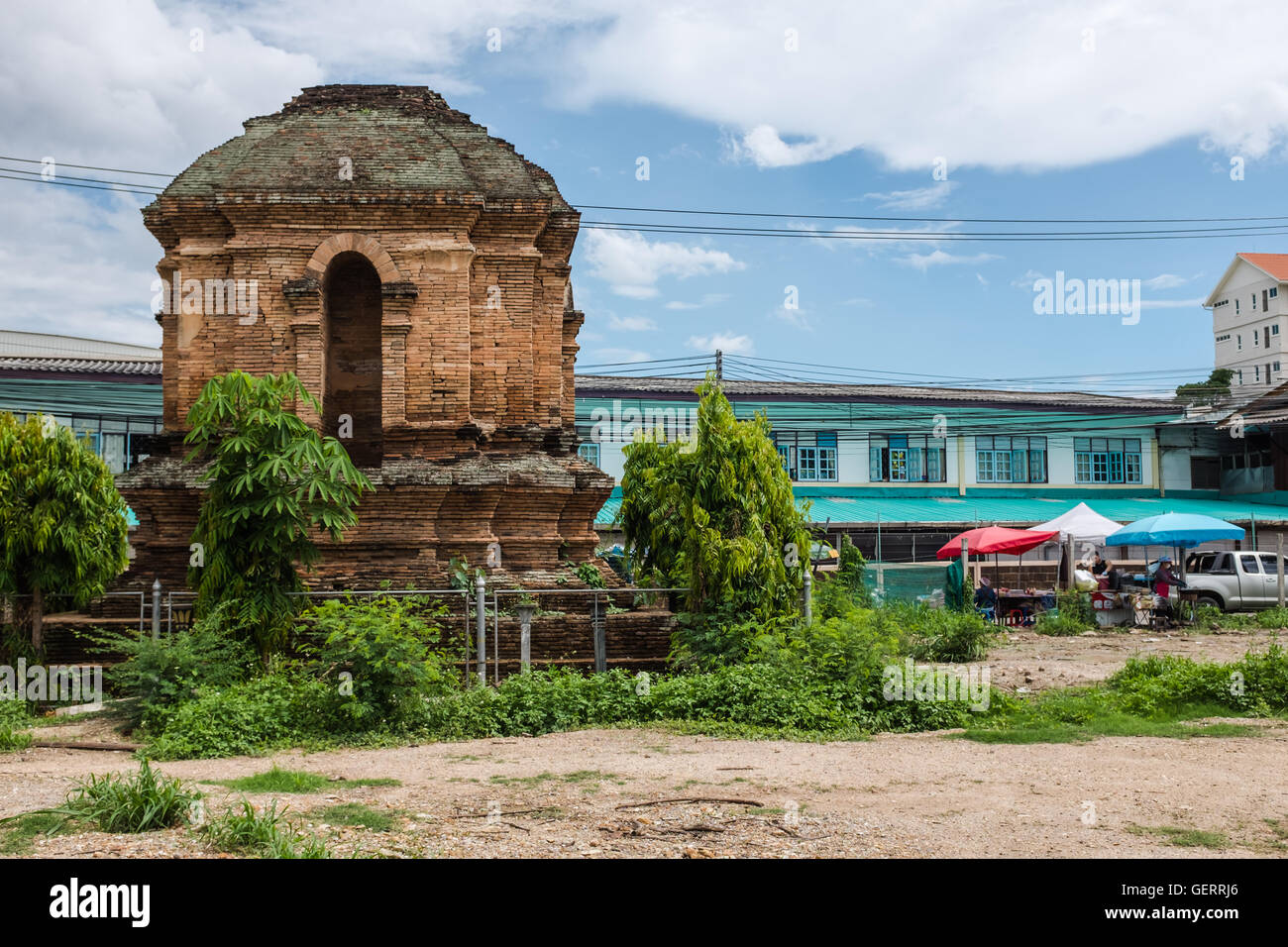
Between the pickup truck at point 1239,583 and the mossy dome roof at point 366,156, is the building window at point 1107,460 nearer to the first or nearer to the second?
the pickup truck at point 1239,583

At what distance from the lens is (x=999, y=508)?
32.1m

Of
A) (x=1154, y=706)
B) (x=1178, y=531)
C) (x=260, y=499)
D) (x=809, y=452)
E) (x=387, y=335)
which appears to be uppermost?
(x=387, y=335)

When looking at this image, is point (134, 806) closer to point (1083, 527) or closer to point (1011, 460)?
point (1083, 527)

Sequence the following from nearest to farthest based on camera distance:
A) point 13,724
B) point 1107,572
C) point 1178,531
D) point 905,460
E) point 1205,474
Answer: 1. point 13,724
2. point 1178,531
3. point 1107,572
4. point 905,460
5. point 1205,474

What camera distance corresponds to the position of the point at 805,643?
1145cm

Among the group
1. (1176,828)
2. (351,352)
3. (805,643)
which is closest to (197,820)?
(1176,828)

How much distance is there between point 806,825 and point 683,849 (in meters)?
0.95

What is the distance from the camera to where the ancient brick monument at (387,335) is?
46.7 ft

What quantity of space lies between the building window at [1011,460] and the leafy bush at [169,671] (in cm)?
2818

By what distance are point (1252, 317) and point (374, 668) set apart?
54646 millimetres

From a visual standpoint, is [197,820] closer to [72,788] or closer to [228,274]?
[72,788]

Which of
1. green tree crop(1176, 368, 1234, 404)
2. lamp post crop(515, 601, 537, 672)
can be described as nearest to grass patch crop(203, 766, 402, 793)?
lamp post crop(515, 601, 537, 672)

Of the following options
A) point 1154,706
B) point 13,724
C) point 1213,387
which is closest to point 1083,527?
point 1154,706

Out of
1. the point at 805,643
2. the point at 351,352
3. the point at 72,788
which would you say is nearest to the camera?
the point at 72,788
